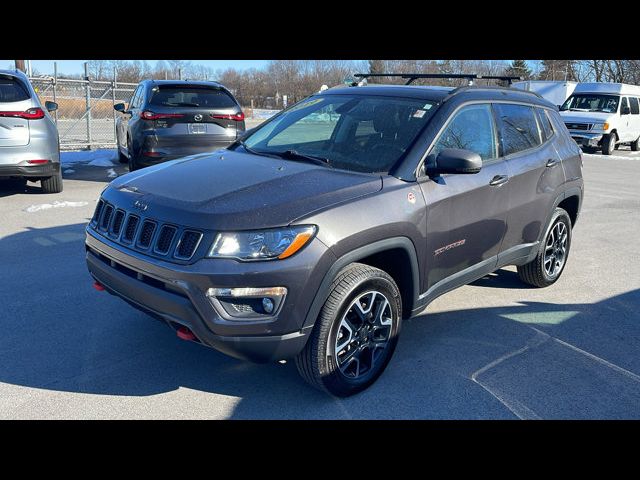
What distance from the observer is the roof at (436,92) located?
426 centimetres

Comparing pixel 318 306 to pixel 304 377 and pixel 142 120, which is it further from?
pixel 142 120

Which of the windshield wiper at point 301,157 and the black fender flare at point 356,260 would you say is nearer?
the black fender flare at point 356,260

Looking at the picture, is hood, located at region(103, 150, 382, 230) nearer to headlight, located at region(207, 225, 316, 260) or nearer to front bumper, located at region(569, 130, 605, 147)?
headlight, located at region(207, 225, 316, 260)

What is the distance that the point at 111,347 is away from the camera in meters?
4.01

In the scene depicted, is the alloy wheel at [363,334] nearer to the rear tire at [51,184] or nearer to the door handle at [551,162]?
the door handle at [551,162]

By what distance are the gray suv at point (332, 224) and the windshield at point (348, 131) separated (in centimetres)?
1

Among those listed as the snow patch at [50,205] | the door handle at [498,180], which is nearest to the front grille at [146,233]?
the door handle at [498,180]

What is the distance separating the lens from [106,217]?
368 cm

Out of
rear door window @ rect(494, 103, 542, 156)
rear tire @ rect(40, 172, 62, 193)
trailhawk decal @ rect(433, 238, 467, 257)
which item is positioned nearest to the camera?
trailhawk decal @ rect(433, 238, 467, 257)

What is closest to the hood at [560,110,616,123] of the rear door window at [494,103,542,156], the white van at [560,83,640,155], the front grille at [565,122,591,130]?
the white van at [560,83,640,155]

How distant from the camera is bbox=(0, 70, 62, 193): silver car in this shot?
309 inches

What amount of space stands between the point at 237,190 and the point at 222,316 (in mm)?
757

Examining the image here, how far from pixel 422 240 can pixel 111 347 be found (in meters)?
2.18

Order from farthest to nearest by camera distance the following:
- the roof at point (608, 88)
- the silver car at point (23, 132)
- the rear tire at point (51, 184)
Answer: the roof at point (608, 88)
the rear tire at point (51, 184)
the silver car at point (23, 132)
